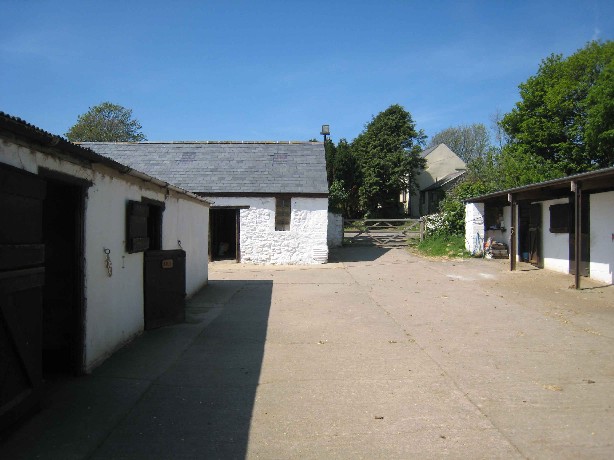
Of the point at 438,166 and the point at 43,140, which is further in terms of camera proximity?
the point at 438,166

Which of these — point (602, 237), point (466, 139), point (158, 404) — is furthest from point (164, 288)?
point (466, 139)

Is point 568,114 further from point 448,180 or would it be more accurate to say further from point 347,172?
point 347,172

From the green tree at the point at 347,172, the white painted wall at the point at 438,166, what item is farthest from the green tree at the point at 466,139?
the green tree at the point at 347,172

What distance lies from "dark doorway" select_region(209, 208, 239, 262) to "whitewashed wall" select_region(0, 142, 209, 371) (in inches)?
555

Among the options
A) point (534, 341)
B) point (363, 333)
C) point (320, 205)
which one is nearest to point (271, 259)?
point (320, 205)

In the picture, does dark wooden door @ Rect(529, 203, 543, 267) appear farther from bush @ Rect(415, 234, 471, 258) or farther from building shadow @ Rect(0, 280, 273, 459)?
building shadow @ Rect(0, 280, 273, 459)

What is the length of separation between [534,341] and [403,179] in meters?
38.7

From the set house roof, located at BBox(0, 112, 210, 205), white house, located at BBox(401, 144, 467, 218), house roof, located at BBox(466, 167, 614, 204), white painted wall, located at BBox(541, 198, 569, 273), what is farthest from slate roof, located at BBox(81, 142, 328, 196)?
white house, located at BBox(401, 144, 467, 218)

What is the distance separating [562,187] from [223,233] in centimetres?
1547

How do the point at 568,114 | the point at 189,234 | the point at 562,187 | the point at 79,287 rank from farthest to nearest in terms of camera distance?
the point at 568,114, the point at 562,187, the point at 189,234, the point at 79,287

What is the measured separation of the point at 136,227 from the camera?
Answer: 6.53 meters

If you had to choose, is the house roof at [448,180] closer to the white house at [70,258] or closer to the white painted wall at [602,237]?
the white painted wall at [602,237]

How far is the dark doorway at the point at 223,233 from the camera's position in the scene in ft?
71.4

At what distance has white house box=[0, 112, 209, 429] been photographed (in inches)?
141
